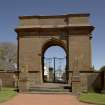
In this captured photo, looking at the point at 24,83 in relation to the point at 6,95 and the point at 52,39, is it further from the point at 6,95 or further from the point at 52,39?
the point at 52,39

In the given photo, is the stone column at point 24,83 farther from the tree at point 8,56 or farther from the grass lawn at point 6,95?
the tree at point 8,56

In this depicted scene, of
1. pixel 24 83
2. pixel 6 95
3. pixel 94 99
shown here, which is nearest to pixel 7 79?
pixel 24 83

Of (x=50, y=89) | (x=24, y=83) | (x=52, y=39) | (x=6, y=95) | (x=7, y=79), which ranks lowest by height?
(x=6, y=95)

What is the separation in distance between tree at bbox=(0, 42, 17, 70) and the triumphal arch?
27.0 meters

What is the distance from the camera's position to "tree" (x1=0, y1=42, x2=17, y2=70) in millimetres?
60125

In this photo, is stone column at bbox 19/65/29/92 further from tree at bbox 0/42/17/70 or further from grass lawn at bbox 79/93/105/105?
tree at bbox 0/42/17/70

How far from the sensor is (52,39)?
33250 mm

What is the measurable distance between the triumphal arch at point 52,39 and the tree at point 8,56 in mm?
27013

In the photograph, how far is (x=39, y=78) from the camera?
32406 mm

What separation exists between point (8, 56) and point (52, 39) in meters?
28.9

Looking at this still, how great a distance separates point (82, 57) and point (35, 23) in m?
6.43

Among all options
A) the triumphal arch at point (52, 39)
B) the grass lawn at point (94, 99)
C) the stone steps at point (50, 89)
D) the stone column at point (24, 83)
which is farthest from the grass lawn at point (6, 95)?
the triumphal arch at point (52, 39)

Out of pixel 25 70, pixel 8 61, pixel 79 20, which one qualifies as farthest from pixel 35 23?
pixel 8 61

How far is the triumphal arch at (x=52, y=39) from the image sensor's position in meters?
32.2
